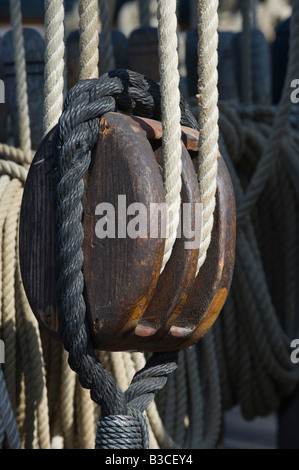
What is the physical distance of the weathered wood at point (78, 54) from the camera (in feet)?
5.81

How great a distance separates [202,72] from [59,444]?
→ 965 millimetres

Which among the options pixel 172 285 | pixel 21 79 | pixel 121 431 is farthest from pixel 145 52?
pixel 121 431

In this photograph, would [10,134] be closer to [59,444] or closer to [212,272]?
[59,444]

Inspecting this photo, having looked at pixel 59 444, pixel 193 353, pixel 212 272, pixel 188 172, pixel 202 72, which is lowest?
pixel 59 444

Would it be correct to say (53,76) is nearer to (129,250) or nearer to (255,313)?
(129,250)

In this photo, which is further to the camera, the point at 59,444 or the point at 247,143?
the point at 247,143

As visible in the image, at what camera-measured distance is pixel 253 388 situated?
7.20 feet

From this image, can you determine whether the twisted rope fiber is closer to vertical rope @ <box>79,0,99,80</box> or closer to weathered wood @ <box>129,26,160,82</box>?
weathered wood @ <box>129,26,160,82</box>

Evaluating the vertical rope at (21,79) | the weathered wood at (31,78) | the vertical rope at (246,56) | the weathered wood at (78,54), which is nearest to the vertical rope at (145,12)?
the weathered wood at (78,54)

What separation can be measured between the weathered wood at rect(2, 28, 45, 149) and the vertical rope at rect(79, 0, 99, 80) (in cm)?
66

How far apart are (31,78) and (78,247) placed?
0.94 m

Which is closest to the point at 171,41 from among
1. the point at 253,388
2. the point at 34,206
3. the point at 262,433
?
A: the point at 34,206

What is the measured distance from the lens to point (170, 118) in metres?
1.00

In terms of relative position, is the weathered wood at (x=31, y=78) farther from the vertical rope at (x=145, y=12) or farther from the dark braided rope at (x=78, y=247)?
the dark braided rope at (x=78, y=247)
